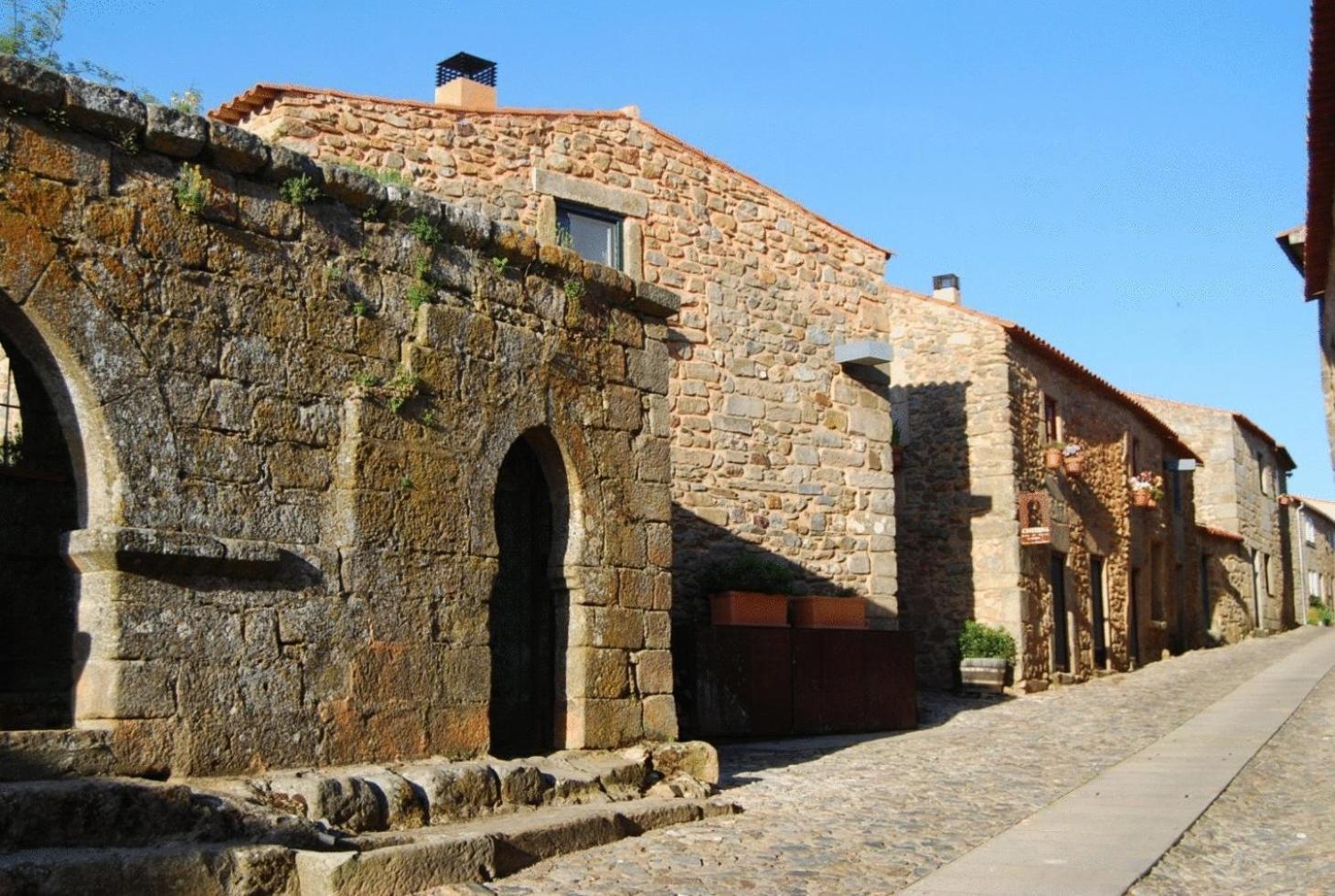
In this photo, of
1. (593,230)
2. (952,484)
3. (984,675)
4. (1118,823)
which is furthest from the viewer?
(952,484)

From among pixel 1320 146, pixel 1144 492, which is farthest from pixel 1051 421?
pixel 1320 146

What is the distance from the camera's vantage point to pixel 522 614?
7.99m

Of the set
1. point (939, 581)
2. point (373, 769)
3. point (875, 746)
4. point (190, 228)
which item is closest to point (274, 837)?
Answer: point (373, 769)

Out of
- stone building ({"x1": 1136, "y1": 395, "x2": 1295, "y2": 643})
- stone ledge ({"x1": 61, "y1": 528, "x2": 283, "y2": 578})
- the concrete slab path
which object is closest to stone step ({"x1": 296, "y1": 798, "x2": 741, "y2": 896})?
stone ledge ({"x1": 61, "y1": 528, "x2": 283, "y2": 578})

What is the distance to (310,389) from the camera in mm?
6371

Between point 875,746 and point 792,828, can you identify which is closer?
point 792,828

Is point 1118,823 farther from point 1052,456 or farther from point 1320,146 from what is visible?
point 1052,456

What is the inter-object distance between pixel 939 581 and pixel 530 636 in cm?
1042

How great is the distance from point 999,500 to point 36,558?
1274cm

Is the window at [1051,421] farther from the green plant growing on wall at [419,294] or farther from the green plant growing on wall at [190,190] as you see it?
the green plant growing on wall at [190,190]

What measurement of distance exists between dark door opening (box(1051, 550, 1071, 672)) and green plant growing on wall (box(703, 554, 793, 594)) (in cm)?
666

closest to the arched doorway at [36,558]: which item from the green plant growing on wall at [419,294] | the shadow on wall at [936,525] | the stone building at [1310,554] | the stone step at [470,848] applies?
the green plant growing on wall at [419,294]

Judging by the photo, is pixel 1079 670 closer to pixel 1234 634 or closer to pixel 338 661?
pixel 1234 634

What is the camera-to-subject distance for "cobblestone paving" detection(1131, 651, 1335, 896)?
19.2 ft
